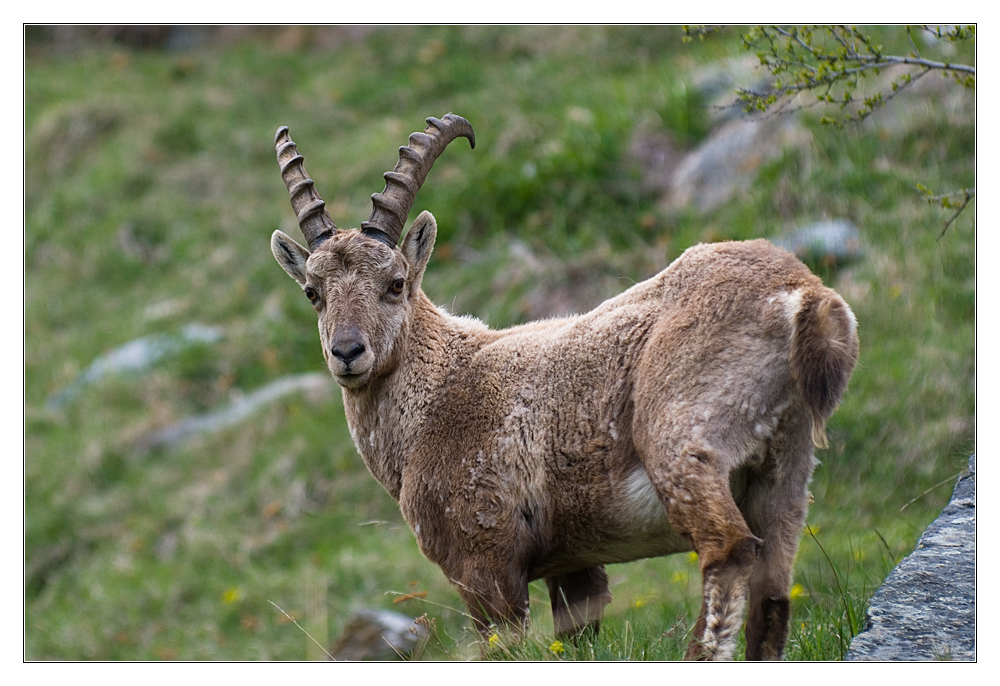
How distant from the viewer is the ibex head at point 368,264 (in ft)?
17.0

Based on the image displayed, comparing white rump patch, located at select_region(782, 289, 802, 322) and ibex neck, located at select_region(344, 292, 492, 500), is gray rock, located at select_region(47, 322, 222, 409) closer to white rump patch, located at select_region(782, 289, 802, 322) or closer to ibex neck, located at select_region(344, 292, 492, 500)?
ibex neck, located at select_region(344, 292, 492, 500)

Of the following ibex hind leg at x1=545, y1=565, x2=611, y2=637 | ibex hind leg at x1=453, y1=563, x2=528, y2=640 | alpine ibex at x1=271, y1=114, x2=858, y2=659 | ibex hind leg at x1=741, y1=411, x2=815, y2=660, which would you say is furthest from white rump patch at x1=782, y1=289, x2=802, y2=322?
ibex hind leg at x1=545, y1=565, x2=611, y2=637

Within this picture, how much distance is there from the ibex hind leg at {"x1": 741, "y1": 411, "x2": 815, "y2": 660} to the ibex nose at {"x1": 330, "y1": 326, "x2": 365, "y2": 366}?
2.02 meters

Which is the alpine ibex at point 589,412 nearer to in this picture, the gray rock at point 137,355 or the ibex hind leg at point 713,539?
the ibex hind leg at point 713,539

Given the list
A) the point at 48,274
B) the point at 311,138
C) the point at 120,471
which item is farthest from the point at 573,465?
the point at 48,274

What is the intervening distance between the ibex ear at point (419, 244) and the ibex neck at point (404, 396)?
19cm

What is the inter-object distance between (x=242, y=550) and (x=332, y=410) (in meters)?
1.77

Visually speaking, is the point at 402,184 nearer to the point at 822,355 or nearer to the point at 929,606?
the point at 822,355

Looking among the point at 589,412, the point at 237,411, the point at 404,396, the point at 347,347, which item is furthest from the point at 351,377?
the point at 237,411

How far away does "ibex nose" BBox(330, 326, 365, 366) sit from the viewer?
5043 millimetres

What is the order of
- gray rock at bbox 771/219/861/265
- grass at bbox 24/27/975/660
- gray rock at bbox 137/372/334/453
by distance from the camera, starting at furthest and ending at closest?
gray rock at bbox 137/372/334/453 < gray rock at bbox 771/219/861/265 < grass at bbox 24/27/975/660

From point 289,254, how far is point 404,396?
43.1 inches

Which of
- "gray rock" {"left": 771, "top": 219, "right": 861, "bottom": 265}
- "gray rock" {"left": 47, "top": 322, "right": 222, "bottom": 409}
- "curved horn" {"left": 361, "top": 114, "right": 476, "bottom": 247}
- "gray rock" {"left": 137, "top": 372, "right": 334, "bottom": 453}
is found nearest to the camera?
"curved horn" {"left": 361, "top": 114, "right": 476, "bottom": 247}

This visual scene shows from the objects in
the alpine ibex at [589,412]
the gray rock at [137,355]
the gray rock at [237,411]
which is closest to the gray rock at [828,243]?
the alpine ibex at [589,412]
